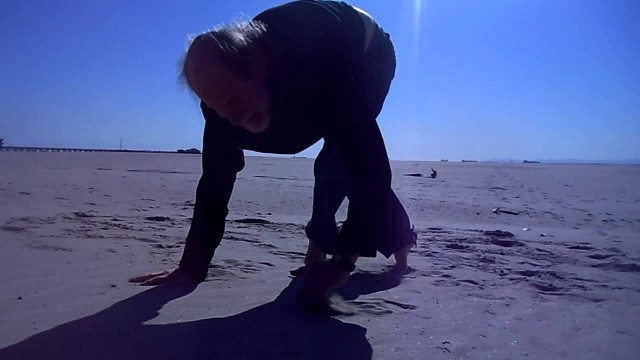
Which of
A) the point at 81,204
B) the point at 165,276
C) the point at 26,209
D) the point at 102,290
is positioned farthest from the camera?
the point at 81,204

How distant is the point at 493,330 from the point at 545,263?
140 centimetres

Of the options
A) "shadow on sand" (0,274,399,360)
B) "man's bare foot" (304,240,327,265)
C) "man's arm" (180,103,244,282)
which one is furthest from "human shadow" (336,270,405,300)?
"man's arm" (180,103,244,282)

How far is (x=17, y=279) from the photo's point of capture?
220 centimetres

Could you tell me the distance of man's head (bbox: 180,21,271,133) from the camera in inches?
66.9

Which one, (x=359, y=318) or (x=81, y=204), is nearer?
(x=359, y=318)

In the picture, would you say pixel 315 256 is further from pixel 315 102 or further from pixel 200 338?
pixel 200 338

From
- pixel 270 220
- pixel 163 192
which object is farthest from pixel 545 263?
pixel 163 192

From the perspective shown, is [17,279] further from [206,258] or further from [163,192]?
[163,192]

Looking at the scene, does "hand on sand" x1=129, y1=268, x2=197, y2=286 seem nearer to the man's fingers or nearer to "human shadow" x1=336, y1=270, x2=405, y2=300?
the man's fingers

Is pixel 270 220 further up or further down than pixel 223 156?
further down

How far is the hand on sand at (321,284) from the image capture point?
1957 millimetres

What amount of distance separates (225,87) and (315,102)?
37cm

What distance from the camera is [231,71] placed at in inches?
67.4

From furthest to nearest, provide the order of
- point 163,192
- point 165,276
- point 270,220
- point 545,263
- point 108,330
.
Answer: point 163,192, point 270,220, point 545,263, point 165,276, point 108,330
